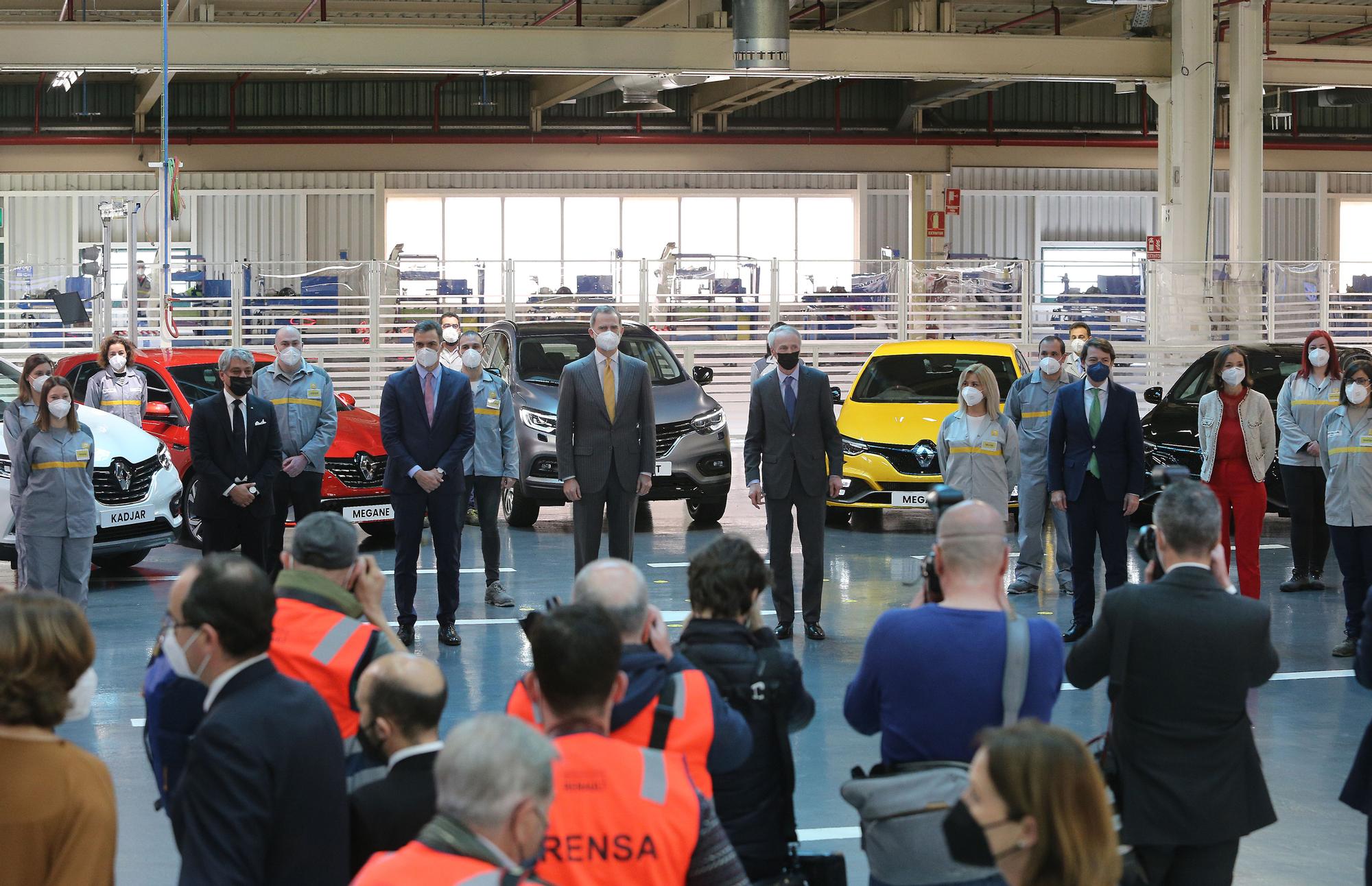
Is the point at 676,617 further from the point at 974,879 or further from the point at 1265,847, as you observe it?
the point at 974,879

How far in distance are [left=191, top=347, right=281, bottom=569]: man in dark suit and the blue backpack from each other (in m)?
5.06

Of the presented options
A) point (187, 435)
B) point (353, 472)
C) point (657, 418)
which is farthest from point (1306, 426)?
point (187, 435)

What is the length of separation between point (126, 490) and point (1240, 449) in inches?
279

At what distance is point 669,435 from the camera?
41.2 feet

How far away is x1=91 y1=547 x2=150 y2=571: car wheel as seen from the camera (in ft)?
36.6

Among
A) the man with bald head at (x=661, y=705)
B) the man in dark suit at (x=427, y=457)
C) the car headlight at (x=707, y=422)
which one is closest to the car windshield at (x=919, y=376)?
the car headlight at (x=707, y=422)

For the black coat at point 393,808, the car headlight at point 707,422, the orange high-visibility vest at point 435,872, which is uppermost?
the car headlight at point 707,422

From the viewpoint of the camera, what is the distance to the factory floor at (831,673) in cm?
533

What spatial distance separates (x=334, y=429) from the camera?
958 cm

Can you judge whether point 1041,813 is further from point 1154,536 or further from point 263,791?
point 1154,536

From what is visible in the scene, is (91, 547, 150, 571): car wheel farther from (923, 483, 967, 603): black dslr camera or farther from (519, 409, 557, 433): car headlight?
(923, 483, 967, 603): black dslr camera

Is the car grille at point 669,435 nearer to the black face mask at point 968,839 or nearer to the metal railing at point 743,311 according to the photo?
the metal railing at point 743,311

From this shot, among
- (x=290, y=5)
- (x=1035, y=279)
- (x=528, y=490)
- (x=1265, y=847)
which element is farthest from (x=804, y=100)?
(x=1265, y=847)

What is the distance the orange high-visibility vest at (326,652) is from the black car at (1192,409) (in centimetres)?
840
